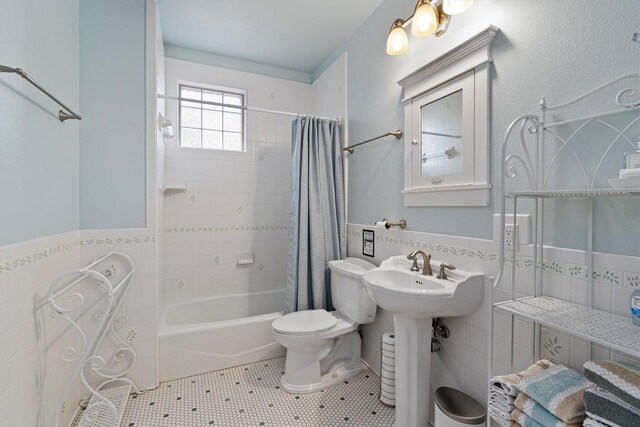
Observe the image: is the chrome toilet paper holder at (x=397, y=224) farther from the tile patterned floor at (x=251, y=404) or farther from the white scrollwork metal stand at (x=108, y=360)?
the white scrollwork metal stand at (x=108, y=360)

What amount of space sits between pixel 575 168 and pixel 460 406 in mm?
1096

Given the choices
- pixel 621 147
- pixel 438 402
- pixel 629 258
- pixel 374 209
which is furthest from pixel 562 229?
pixel 374 209

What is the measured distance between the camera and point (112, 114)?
69.9 inches

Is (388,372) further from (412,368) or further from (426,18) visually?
(426,18)

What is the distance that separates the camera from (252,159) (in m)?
2.90

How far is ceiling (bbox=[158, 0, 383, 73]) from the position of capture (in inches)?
81.5

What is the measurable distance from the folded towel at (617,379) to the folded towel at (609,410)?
0.02m

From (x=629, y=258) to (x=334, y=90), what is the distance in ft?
7.47

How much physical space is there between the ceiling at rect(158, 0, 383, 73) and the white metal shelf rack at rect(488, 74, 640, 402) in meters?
1.56

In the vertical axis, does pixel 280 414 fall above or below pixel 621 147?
below

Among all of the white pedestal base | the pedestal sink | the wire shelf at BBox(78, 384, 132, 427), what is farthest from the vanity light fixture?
the wire shelf at BBox(78, 384, 132, 427)

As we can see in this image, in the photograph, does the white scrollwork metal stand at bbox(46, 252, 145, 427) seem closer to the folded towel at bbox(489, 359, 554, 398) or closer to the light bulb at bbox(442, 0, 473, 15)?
the folded towel at bbox(489, 359, 554, 398)

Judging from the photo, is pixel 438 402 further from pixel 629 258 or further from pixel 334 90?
pixel 334 90

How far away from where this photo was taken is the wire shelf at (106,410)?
155cm
